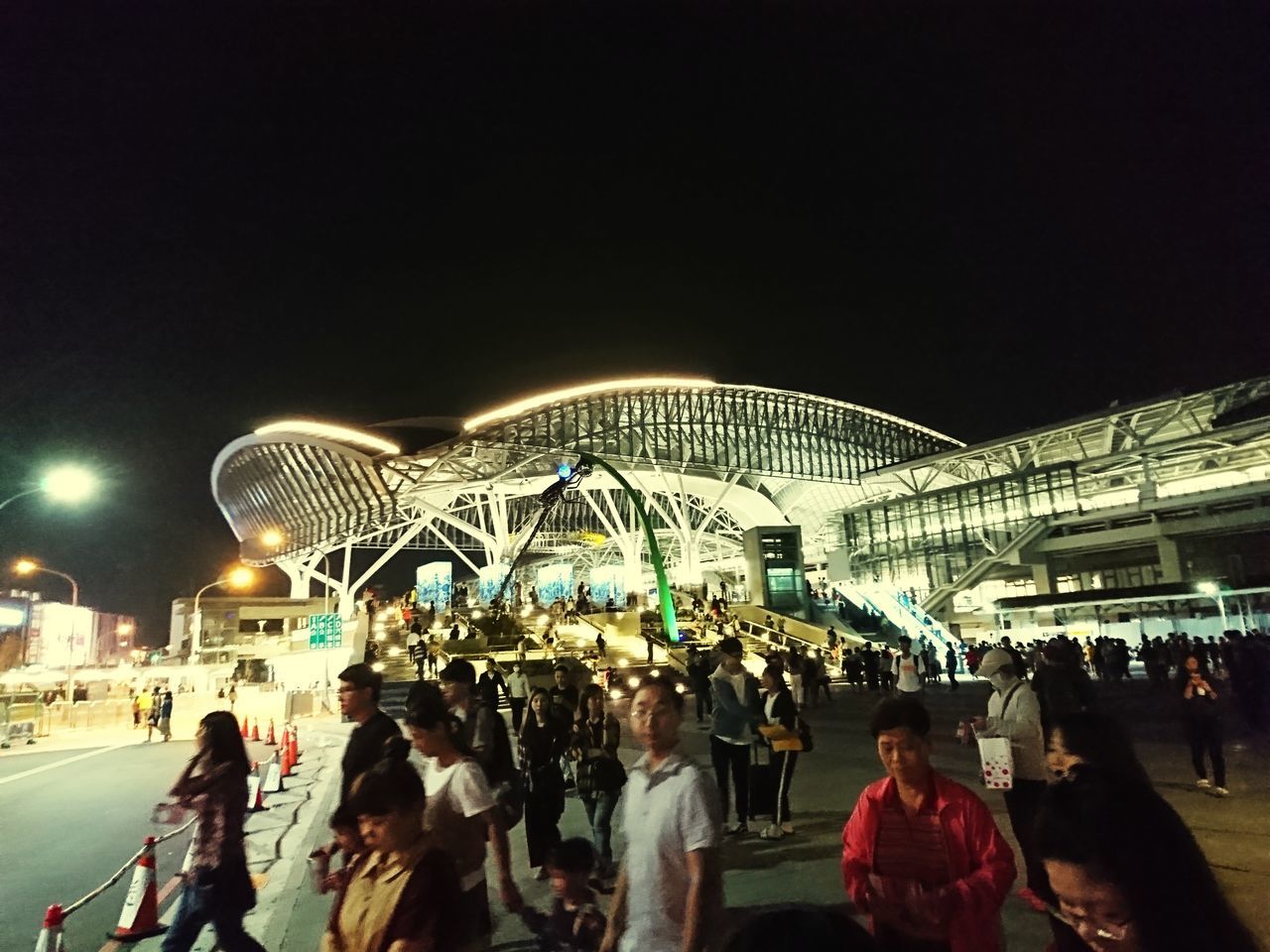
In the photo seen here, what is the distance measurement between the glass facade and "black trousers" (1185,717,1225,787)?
31981 millimetres

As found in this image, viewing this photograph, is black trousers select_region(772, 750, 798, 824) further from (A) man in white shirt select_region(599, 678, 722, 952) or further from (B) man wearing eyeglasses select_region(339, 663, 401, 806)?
(A) man in white shirt select_region(599, 678, 722, 952)

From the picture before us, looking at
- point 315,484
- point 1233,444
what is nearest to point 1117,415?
point 1233,444

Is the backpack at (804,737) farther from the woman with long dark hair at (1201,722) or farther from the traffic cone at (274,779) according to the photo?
the traffic cone at (274,779)

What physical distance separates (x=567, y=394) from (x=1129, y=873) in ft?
147

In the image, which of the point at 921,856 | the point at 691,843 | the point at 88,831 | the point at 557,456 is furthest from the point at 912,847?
the point at 557,456

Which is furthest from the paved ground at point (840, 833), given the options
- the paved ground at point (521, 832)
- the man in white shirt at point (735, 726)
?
the man in white shirt at point (735, 726)

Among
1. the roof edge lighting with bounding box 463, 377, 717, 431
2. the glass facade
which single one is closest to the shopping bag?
the glass facade

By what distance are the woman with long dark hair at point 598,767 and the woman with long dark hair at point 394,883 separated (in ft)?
11.1

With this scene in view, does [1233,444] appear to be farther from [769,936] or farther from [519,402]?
[769,936]

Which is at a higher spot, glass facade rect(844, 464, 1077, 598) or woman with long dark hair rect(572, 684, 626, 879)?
glass facade rect(844, 464, 1077, 598)

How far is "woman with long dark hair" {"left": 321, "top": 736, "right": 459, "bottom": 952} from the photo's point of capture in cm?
215

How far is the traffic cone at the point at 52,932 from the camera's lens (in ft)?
13.8

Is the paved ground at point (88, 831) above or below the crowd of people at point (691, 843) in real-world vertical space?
below

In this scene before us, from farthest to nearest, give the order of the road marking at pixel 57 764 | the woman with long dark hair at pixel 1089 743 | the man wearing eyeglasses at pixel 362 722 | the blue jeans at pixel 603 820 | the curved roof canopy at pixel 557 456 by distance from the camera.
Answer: the curved roof canopy at pixel 557 456, the road marking at pixel 57 764, the blue jeans at pixel 603 820, the man wearing eyeglasses at pixel 362 722, the woman with long dark hair at pixel 1089 743
